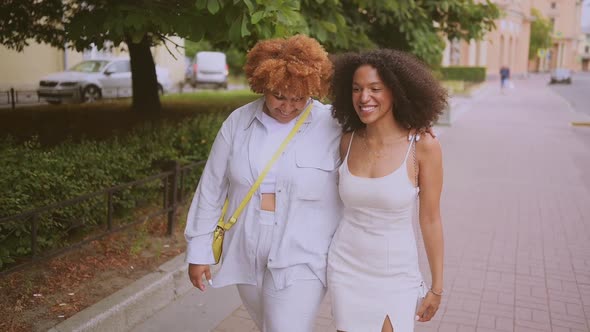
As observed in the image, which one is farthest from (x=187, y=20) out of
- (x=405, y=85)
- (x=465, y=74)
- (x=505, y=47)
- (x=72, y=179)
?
(x=505, y=47)

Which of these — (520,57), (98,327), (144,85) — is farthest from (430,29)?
(520,57)

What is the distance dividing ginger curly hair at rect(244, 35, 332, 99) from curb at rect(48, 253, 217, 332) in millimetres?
2075

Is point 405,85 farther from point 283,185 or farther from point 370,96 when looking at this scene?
point 283,185

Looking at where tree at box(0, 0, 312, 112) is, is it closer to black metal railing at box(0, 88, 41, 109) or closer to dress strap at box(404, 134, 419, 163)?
dress strap at box(404, 134, 419, 163)

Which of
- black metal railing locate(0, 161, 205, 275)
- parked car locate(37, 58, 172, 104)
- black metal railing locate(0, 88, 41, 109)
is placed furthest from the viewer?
parked car locate(37, 58, 172, 104)

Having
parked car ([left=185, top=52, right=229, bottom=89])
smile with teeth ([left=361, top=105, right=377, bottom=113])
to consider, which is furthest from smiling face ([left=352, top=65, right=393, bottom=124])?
parked car ([left=185, top=52, right=229, bottom=89])

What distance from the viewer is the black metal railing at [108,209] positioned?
→ 394cm

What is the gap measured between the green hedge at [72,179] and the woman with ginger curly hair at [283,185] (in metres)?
A: 2.13

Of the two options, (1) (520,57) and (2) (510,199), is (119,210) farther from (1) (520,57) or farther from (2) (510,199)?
(1) (520,57)

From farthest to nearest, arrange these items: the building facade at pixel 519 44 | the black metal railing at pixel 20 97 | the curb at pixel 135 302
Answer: the building facade at pixel 519 44 → the black metal railing at pixel 20 97 → the curb at pixel 135 302

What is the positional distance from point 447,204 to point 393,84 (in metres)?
5.90

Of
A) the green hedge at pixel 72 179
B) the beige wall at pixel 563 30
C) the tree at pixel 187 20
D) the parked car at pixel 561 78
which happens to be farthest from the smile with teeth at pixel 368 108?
the beige wall at pixel 563 30

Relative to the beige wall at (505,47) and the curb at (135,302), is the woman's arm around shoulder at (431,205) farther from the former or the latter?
the beige wall at (505,47)

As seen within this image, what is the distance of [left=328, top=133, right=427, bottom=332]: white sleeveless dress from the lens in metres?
2.42
